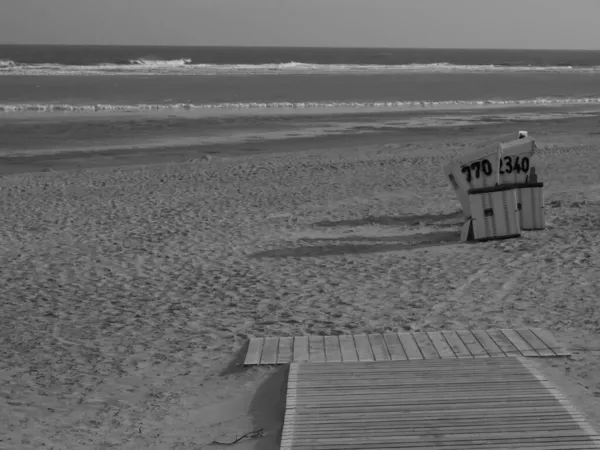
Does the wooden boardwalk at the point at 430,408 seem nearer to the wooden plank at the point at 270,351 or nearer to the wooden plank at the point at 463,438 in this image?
the wooden plank at the point at 463,438

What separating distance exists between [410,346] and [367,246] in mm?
3686

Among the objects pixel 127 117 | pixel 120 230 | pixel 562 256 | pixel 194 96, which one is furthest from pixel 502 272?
pixel 194 96

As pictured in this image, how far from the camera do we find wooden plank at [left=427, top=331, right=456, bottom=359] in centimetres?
612

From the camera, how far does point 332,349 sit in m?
6.38

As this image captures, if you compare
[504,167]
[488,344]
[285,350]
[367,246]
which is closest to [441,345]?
[488,344]

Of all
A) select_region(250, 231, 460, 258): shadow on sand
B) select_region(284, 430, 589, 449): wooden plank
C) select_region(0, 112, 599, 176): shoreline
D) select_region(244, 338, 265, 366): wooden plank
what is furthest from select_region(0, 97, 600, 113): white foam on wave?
select_region(284, 430, 589, 449): wooden plank

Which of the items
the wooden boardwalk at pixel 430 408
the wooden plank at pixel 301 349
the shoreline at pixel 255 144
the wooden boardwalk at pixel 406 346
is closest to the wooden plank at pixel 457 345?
the wooden boardwalk at pixel 406 346

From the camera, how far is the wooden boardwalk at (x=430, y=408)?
15.2 feet

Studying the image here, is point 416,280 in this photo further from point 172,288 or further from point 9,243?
point 9,243

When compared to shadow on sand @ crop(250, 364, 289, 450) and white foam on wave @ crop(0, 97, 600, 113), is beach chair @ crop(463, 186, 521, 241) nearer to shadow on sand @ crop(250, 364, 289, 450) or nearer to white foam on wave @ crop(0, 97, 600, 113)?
shadow on sand @ crop(250, 364, 289, 450)

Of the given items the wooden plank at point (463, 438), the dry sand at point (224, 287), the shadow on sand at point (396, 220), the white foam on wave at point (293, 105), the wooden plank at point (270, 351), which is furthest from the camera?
the white foam on wave at point (293, 105)

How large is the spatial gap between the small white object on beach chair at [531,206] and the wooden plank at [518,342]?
3810 millimetres

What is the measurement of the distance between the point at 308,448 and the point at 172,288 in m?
4.06

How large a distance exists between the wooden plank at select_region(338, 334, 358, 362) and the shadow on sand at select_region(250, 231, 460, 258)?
301 cm
